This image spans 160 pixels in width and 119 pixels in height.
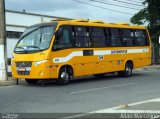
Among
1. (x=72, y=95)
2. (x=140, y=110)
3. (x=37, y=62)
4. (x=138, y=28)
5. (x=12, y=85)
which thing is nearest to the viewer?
(x=140, y=110)

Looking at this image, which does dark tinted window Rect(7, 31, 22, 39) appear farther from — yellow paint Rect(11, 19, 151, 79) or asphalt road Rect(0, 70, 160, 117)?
asphalt road Rect(0, 70, 160, 117)

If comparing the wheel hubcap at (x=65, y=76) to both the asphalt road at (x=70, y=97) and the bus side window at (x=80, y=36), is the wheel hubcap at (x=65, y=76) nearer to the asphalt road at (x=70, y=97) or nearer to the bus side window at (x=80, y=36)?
the asphalt road at (x=70, y=97)

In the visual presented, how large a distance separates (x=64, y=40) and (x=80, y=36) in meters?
1.38

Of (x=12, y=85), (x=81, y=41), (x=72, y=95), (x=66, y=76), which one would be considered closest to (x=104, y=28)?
(x=81, y=41)

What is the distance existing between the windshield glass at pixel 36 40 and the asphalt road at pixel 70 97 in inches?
66.3

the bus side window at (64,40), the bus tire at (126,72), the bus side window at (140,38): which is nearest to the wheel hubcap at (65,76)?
the bus side window at (64,40)

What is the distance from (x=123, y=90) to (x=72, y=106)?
4.67 meters

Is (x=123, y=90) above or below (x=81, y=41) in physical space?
below

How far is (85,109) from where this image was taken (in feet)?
39.9

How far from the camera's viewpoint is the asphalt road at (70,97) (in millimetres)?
12516

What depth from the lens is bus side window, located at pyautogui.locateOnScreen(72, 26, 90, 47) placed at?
20.4m

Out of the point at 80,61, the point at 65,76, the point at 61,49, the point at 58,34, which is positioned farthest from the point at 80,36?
the point at 65,76

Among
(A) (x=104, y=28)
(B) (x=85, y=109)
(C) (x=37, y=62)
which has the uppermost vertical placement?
(A) (x=104, y=28)

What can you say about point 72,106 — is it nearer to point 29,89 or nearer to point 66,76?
point 29,89
